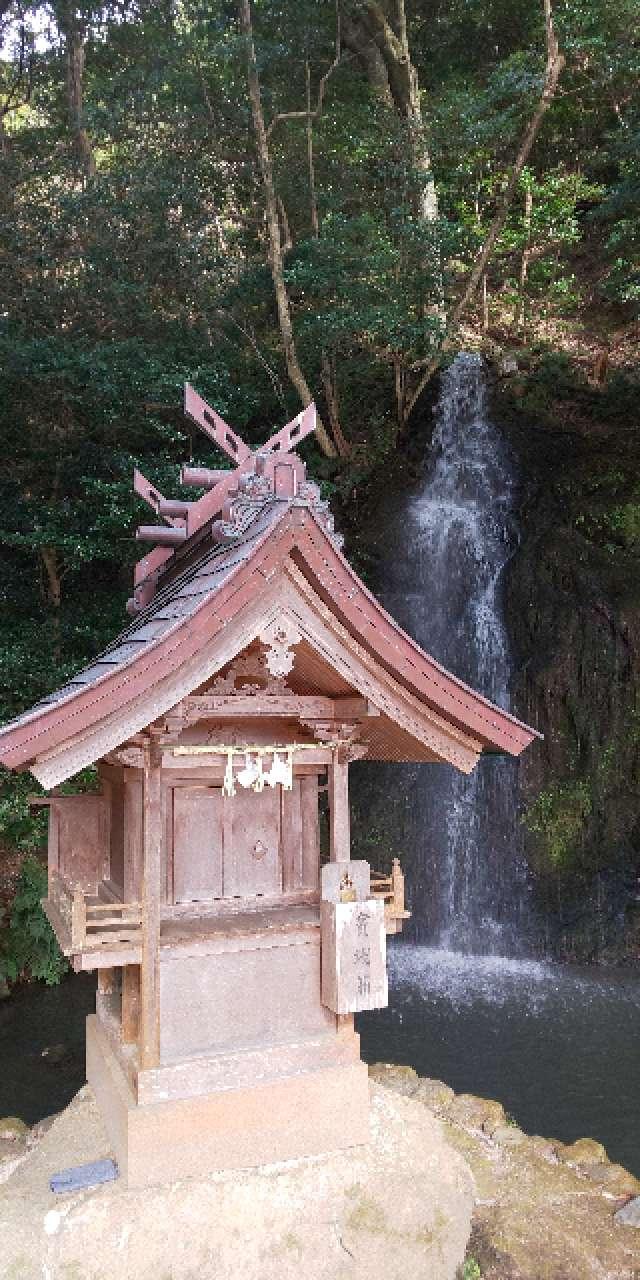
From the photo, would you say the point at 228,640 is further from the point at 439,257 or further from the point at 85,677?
the point at 439,257

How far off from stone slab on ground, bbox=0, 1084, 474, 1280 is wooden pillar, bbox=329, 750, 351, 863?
205 centimetres

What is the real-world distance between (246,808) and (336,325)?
434 inches

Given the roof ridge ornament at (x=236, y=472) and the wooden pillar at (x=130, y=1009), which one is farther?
the wooden pillar at (x=130, y=1009)

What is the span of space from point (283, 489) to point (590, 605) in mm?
10864

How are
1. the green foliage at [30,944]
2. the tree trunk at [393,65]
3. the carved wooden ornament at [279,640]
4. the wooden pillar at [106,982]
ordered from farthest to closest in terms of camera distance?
the tree trunk at [393,65] < the green foliage at [30,944] < the wooden pillar at [106,982] < the carved wooden ornament at [279,640]

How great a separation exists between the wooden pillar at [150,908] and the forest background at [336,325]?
8.15m

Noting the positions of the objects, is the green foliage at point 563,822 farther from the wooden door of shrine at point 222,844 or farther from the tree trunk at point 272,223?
the wooden door of shrine at point 222,844

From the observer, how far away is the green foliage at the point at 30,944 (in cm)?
1231

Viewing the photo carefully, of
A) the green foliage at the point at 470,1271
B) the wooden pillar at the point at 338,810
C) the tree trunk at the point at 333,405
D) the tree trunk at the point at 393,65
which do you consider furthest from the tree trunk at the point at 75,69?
the green foliage at the point at 470,1271

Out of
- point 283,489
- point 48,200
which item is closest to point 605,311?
point 48,200

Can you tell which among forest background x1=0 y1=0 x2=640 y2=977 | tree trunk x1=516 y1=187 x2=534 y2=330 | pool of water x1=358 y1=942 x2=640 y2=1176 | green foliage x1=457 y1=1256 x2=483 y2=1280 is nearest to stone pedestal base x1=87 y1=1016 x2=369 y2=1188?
green foliage x1=457 y1=1256 x2=483 y2=1280

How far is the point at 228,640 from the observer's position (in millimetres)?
4922

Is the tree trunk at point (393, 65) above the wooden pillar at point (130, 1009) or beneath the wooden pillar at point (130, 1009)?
above

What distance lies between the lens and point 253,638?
5.00m
